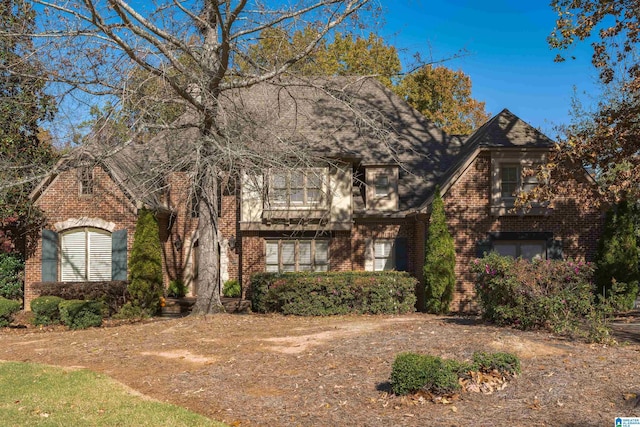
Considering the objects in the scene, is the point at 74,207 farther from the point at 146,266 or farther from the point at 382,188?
the point at 382,188

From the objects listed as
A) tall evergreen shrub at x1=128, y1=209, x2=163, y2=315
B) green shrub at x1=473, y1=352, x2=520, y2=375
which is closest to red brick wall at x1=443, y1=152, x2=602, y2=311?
tall evergreen shrub at x1=128, y1=209, x2=163, y2=315

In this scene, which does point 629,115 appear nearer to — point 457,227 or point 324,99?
point 457,227

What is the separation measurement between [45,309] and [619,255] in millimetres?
17282

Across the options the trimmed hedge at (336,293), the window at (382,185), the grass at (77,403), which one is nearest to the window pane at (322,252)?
the window at (382,185)

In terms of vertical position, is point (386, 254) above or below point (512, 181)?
below

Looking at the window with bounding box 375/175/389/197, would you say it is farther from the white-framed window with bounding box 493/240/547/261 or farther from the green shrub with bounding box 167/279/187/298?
the green shrub with bounding box 167/279/187/298

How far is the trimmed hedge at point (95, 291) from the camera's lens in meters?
18.2

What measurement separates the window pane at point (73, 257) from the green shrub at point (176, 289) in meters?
3.47

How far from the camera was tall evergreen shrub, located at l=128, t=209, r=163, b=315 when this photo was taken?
1833 cm

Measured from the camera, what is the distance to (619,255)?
743 inches

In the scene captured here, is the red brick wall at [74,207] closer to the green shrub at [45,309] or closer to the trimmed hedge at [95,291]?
the trimmed hedge at [95,291]

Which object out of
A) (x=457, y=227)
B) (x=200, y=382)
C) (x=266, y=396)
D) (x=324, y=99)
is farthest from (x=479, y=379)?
(x=324, y=99)

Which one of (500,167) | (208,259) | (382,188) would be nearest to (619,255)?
(500,167)

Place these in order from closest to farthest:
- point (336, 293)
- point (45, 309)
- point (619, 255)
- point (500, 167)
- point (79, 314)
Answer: point (79, 314)
point (45, 309)
point (336, 293)
point (619, 255)
point (500, 167)
